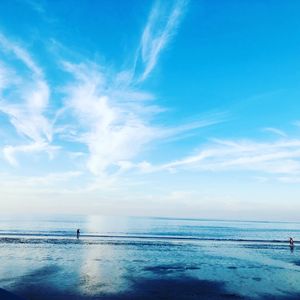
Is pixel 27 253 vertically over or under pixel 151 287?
over

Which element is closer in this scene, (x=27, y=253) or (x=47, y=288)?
(x=47, y=288)

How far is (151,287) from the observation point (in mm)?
22500

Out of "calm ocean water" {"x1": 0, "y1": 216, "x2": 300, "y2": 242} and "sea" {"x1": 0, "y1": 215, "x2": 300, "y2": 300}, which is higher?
"calm ocean water" {"x1": 0, "y1": 216, "x2": 300, "y2": 242}

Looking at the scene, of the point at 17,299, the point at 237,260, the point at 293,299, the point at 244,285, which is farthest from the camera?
the point at 237,260

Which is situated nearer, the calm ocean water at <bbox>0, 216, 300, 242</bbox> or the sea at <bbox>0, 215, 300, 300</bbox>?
the sea at <bbox>0, 215, 300, 300</bbox>

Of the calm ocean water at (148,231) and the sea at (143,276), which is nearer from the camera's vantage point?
the sea at (143,276)

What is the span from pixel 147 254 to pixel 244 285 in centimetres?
1739

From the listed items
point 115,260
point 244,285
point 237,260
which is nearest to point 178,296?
point 244,285

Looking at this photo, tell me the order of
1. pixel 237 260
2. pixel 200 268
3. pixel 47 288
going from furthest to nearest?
pixel 237 260 < pixel 200 268 < pixel 47 288

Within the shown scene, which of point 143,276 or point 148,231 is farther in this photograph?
point 148,231

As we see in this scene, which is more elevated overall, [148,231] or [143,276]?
[148,231]

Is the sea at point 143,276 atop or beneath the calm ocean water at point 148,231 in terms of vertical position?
beneath

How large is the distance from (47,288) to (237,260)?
21338mm

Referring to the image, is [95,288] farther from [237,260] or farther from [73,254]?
[237,260]
